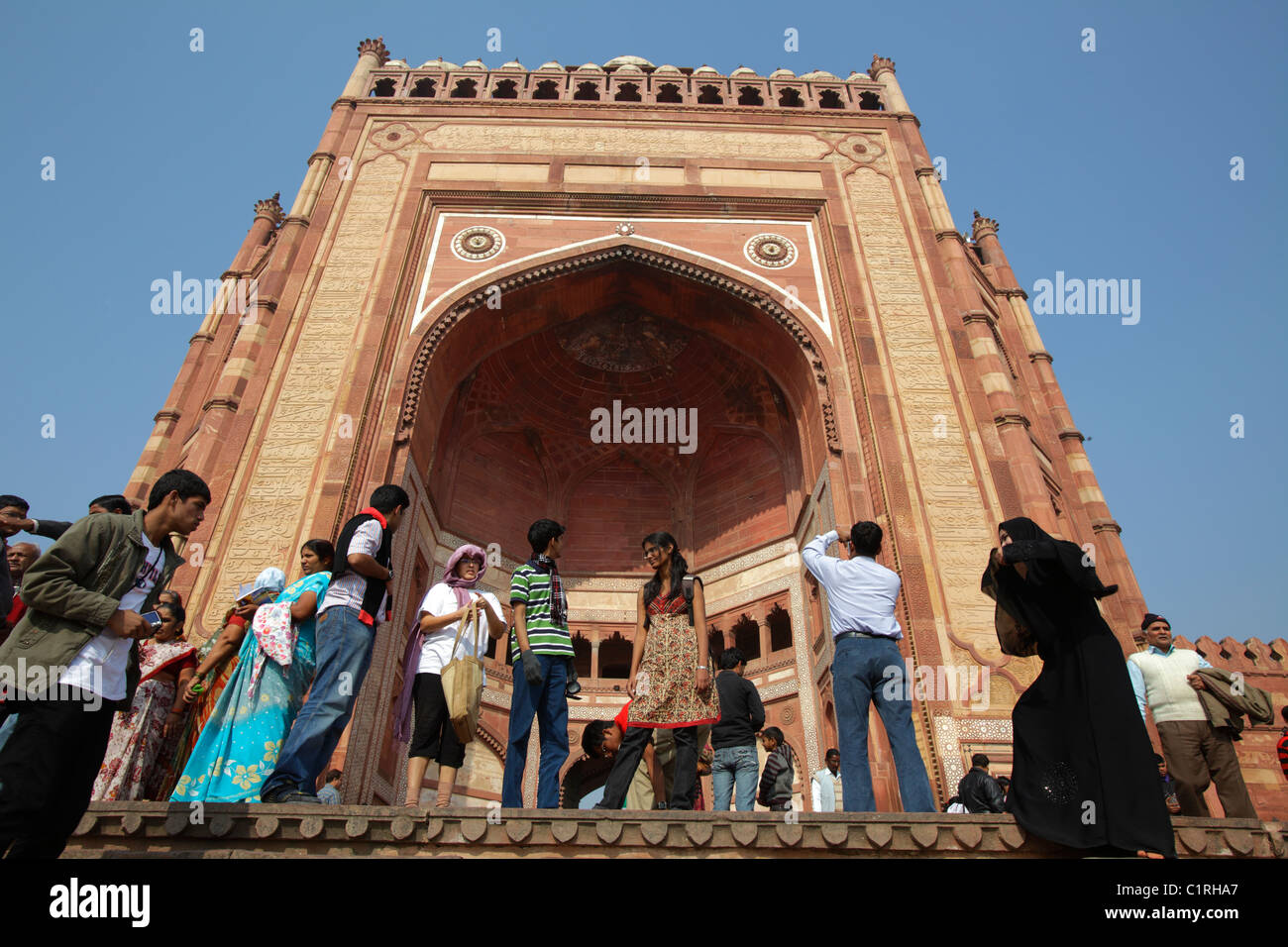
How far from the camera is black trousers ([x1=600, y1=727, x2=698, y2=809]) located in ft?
13.7

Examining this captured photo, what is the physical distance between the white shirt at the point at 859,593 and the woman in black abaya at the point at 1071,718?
882 mm

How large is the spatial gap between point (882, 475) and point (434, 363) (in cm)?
526

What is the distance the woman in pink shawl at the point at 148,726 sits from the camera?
431cm

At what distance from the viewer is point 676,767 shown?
436cm

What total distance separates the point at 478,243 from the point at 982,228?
8865 mm

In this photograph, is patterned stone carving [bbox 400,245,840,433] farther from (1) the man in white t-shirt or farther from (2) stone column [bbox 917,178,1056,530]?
(1) the man in white t-shirt

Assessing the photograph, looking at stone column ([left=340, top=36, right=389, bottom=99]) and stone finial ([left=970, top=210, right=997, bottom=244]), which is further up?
stone column ([left=340, top=36, right=389, bottom=99])

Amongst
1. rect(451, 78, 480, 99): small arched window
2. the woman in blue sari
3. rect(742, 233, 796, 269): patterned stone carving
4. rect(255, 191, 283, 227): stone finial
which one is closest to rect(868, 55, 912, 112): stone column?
rect(742, 233, 796, 269): patterned stone carving

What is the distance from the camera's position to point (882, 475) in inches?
363

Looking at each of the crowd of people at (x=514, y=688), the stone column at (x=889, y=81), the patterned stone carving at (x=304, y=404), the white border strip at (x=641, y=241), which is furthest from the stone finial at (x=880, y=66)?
the crowd of people at (x=514, y=688)

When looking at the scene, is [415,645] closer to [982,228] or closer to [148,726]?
[148,726]

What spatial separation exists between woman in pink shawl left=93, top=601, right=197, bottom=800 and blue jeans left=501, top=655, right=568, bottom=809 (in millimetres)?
1716

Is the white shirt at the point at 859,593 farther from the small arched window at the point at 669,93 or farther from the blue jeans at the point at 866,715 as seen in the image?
the small arched window at the point at 669,93
